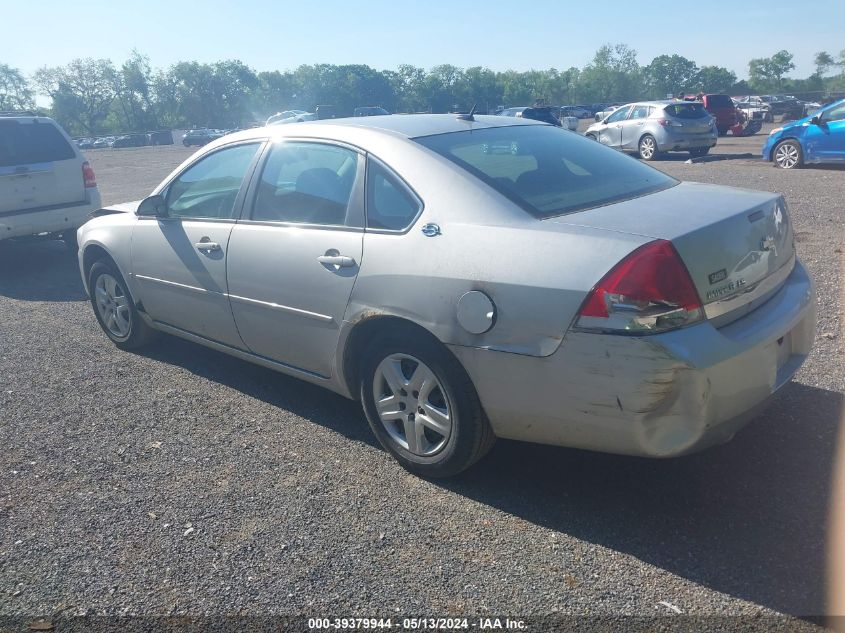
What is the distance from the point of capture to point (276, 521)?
323 centimetres

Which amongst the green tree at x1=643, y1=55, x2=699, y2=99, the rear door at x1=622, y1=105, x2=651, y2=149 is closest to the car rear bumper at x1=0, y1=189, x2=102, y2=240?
the rear door at x1=622, y1=105, x2=651, y2=149

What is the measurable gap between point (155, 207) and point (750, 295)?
12.0ft

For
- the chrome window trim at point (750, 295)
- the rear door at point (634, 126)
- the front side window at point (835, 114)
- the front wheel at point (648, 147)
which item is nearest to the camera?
the chrome window trim at point (750, 295)

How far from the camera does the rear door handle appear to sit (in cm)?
436

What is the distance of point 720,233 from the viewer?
293 centimetres

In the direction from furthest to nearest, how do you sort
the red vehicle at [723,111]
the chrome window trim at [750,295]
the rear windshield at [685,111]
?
the red vehicle at [723,111], the rear windshield at [685,111], the chrome window trim at [750,295]

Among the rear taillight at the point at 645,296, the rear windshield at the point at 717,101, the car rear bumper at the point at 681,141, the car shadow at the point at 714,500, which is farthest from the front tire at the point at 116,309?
the rear windshield at the point at 717,101

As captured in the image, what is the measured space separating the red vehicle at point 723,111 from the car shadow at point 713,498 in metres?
25.8

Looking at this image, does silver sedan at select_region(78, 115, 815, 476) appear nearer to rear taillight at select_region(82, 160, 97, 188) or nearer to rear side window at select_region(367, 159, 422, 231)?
rear side window at select_region(367, 159, 422, 231)

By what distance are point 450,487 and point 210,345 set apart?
6.74ft

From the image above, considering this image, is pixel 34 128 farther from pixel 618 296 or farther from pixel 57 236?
pixel 618 296

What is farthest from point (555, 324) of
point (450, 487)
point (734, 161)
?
point (734, 161)

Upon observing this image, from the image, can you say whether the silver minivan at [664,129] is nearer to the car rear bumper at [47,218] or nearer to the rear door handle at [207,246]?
the car rear bumper at [47,218]

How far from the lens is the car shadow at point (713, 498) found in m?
2.70
